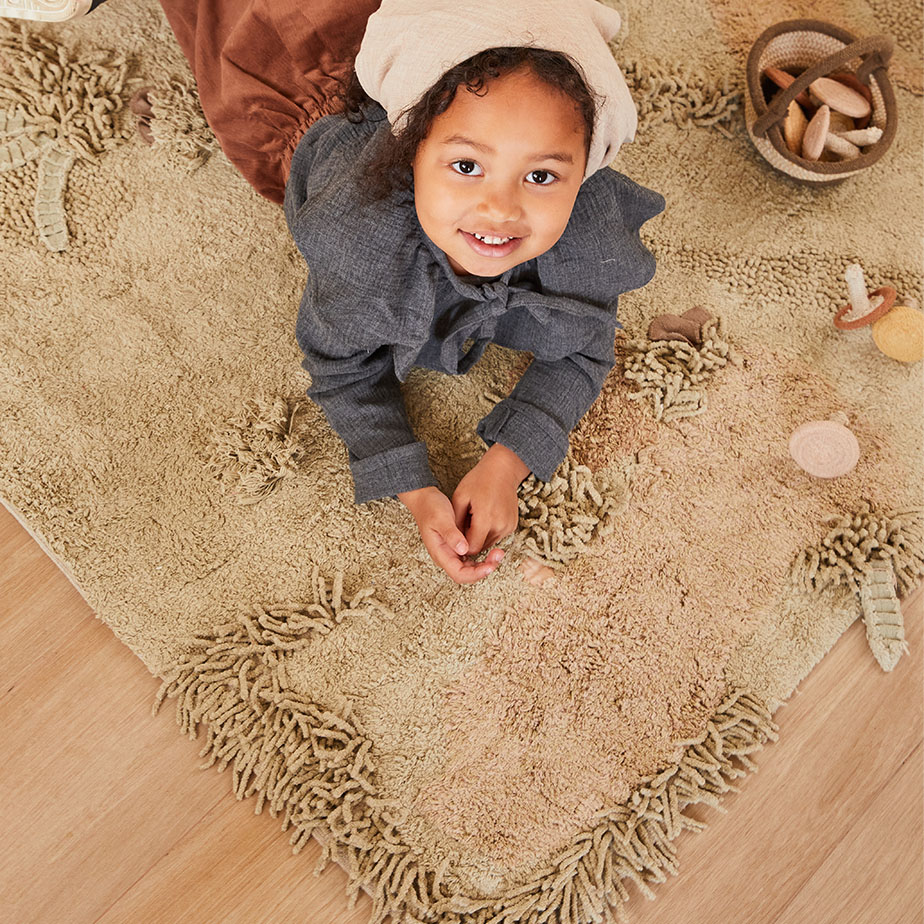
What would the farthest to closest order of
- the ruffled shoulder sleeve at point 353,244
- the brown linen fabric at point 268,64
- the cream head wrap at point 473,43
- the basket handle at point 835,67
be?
the basket handle at point 835,67, the brown linen fabric at point 268,64, the ruffled shoulder sleeve at point 353,244, the cream head wrap at point 473,43

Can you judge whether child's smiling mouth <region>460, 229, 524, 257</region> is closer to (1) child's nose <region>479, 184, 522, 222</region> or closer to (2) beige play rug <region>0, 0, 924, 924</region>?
(1) child's nose <region>479, 184, 522, 222</region>

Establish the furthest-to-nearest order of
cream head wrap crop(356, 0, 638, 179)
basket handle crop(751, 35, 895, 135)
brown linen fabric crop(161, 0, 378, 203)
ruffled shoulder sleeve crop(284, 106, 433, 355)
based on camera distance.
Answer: basket handle crop(751, 35, 895, 135), brown linen fabric crop(161, 0, 378, 203), ruffled shoulder sleeve crop(284, 106, 433, 355), cream head wrap crop(356, 0, 638, 179)

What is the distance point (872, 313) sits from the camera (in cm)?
89

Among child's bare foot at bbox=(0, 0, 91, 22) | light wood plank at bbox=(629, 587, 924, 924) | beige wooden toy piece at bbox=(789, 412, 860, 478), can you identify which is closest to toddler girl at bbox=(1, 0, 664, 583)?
child's bare foot at bbox=(0, 0, 91, 22)

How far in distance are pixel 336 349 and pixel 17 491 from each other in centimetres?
37

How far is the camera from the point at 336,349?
746 mm

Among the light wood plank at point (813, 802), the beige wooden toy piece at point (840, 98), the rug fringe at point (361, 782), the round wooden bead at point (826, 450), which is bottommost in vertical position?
the light wood plank at point (813, 802)

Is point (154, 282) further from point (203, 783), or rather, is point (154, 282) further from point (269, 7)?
point (203, 783)

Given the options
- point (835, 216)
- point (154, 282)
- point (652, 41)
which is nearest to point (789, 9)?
point (652, 41)

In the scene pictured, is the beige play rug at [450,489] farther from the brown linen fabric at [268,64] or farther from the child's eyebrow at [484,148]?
the child's eyebrow at [484,148]

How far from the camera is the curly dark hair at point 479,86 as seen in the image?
0.54m

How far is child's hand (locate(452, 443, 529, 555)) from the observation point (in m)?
0.80

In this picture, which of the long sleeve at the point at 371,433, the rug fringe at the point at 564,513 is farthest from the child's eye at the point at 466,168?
the rug fringe at the point at 564,513

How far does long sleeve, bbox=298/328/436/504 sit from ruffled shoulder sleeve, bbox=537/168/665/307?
0.19 metres
